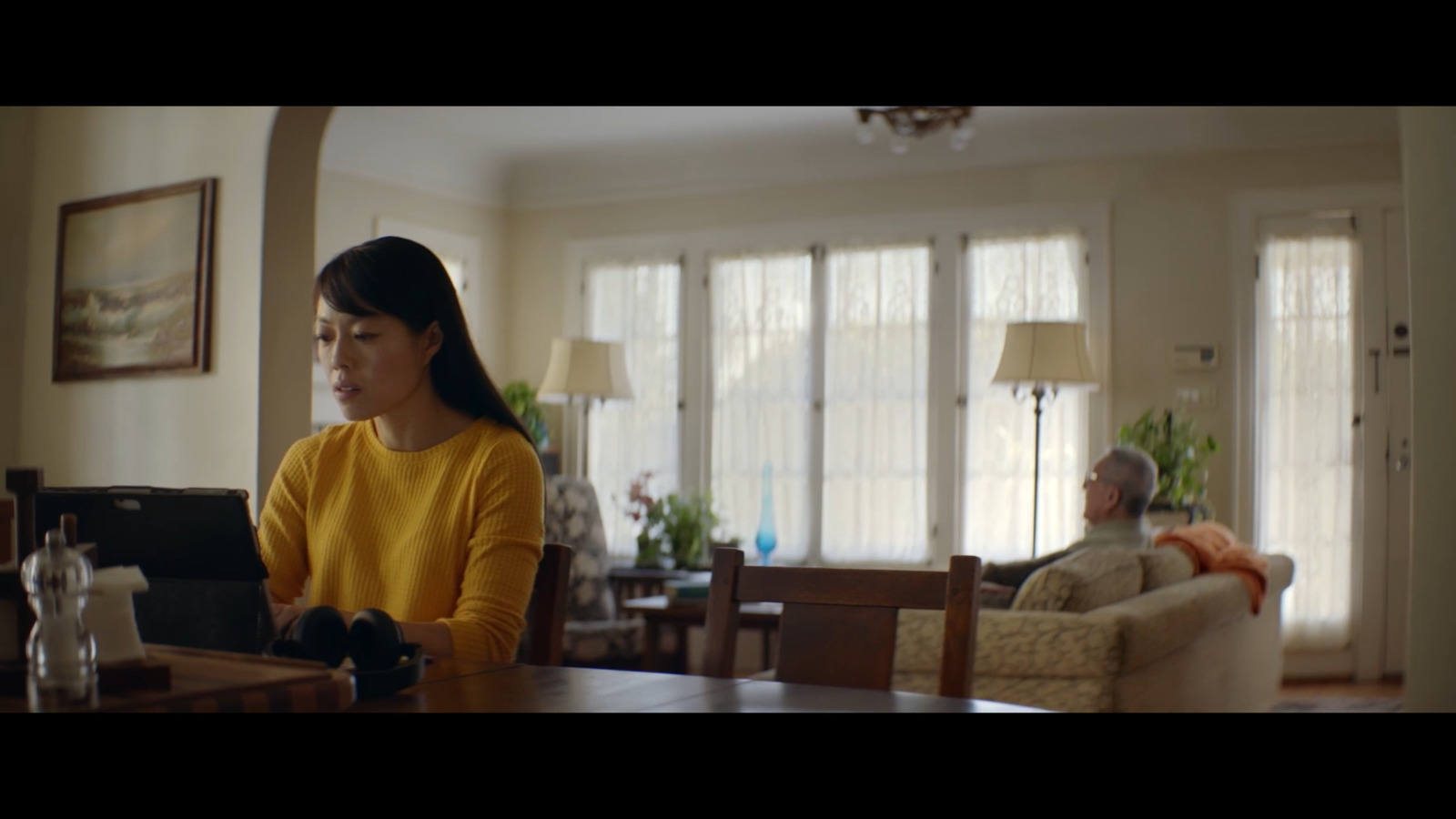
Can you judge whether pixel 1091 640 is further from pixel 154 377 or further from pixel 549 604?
pixel 154 377

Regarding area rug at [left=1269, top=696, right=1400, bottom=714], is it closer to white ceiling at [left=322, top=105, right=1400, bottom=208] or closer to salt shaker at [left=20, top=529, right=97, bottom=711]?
white ceiling at [left=322, top=105, right=1400, bottom=208]

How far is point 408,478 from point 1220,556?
10.3 ft

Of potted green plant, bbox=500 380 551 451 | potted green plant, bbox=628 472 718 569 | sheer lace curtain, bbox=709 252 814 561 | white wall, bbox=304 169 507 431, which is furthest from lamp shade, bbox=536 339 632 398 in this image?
sheer lace curtain, bbox=709 252 814 561

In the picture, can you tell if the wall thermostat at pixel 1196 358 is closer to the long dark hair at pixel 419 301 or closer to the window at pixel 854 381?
the window at pixel 854 381

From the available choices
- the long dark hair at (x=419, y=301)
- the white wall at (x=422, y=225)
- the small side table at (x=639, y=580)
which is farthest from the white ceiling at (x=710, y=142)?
the long dark hair at (x=419, y=301)

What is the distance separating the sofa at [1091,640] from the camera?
2.89 metres

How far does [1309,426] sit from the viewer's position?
606cm

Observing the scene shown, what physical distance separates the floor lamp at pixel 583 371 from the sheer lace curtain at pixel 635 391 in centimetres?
71

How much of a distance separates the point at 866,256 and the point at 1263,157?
1983 millimetres

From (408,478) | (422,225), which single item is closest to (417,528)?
(408,478)

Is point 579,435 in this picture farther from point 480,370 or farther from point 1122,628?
point 480,370

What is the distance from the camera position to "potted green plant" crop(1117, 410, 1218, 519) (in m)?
5.73

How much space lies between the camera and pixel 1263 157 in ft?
20.0
